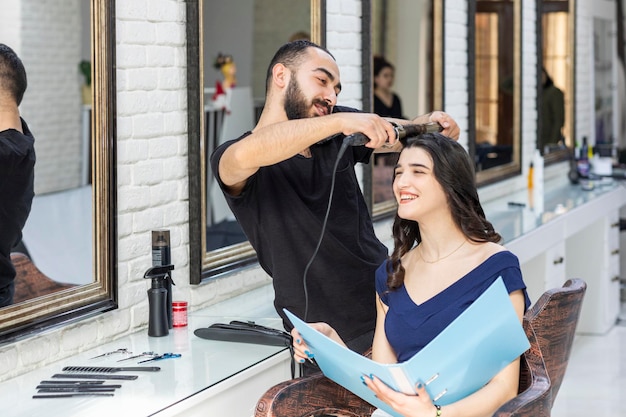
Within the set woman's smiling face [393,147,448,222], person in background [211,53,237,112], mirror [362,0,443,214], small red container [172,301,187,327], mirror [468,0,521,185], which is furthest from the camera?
mirror [468,0,521,185]

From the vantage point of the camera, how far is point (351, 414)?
92.7 inches

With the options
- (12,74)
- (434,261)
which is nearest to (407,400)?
(434,261)

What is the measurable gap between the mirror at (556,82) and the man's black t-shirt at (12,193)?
4790mm

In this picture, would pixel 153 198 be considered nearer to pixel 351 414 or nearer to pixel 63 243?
pixel 63 243

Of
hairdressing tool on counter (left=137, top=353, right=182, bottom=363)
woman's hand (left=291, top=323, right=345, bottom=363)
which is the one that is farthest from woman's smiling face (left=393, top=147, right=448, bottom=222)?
hairdressing tool on counter (left=137, top=353, right=182, bottom=363)

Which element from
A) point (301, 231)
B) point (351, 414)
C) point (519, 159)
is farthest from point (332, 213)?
point (519, 159)

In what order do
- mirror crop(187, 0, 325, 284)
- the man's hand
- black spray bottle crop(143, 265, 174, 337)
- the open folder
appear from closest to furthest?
the open folder, the man's hand, black spray bottle crop(143, 265, 174, 337), mirror crop(187, 0, 325, 284)

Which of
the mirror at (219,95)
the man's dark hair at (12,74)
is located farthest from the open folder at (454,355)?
the mirror at (219,95)

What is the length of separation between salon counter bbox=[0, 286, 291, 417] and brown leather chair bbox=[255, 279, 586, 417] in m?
0.19

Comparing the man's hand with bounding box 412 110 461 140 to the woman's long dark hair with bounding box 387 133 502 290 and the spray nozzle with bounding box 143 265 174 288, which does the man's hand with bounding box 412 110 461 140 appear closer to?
the woman's long dark hair with bounding box 387 133 502 290

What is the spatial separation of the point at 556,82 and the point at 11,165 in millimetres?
5295

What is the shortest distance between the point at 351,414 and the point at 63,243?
822 millimetres

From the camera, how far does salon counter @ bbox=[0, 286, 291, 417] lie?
215 cm

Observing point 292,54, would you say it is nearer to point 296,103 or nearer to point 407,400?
point 296,103
